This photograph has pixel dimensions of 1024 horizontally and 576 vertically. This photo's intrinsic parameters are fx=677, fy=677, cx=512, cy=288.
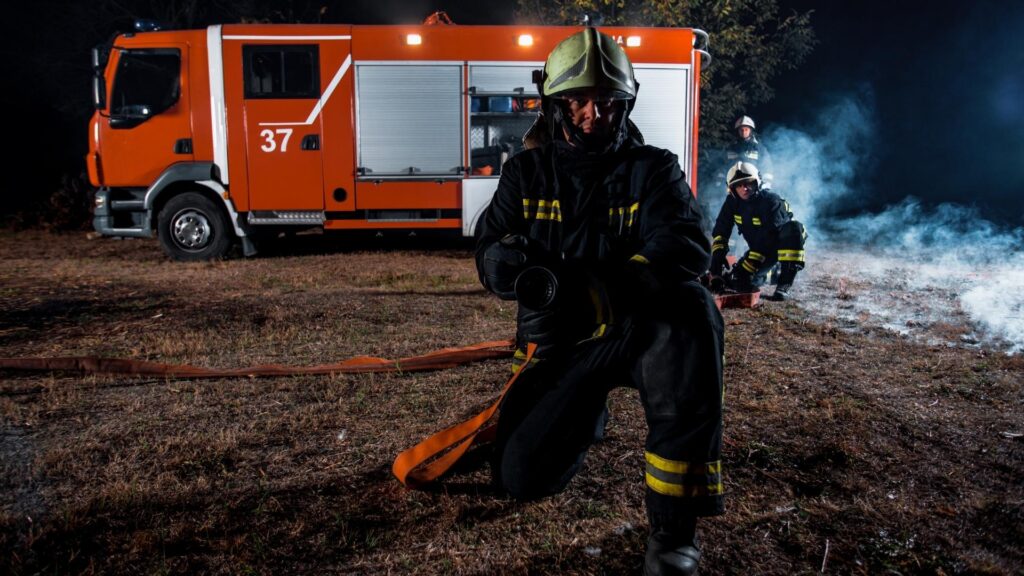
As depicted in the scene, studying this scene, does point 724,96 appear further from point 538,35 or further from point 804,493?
point 804,493

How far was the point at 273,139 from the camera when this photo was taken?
8.65 meters

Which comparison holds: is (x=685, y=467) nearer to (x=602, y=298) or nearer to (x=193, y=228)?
(x=602, y=298)

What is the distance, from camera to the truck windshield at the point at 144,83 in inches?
334

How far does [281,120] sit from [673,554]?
806 centimetres

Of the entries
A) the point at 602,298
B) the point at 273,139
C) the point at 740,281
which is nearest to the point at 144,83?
the point at 273,139

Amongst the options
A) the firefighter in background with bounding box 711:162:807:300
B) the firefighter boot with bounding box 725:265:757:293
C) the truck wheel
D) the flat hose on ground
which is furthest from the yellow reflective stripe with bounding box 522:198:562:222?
the truck wheel

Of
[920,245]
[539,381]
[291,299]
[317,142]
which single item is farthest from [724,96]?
[539,381]

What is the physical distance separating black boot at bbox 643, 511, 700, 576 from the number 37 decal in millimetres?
7898

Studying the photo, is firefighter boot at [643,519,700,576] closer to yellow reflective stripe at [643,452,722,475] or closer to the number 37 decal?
yellow reflective stripe at [643,452,722,475]

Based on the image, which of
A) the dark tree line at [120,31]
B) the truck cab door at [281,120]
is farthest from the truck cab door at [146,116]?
the dark tree line at [120,31]

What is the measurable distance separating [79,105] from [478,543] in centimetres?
1897

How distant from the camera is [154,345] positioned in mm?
4676

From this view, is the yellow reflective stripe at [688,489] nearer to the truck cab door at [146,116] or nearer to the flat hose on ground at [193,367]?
the flat hose on ground at [193,367]

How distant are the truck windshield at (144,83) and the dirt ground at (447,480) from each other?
418 cm
